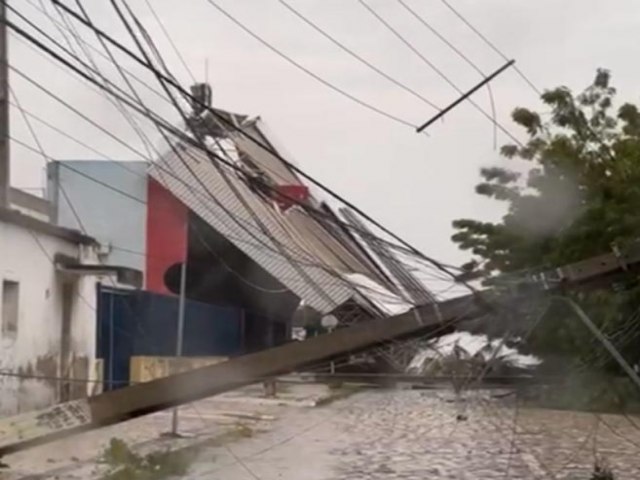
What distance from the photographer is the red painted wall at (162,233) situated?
3133 cm

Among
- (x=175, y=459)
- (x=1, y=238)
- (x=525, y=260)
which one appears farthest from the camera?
(x=525, y=260)

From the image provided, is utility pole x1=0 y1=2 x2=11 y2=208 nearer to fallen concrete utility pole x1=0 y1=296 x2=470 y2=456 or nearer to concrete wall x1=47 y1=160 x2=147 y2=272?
fallen concrete utility pole x1=0 y1=296 x2=470 y2=456

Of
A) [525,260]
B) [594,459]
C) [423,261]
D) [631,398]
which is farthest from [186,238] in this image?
[423,261]

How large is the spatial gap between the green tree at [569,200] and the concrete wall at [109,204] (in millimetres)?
6533

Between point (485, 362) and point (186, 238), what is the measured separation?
66.9 ft

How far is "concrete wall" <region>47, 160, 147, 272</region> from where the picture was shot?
25047 millimetres

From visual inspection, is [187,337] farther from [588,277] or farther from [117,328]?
[588,277]

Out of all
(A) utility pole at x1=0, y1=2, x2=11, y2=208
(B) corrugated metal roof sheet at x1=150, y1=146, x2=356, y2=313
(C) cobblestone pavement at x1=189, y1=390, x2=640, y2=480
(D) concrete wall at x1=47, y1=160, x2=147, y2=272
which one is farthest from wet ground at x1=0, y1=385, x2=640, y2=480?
(D) concrete wall at x1=47, y1=160, x2=147, y2=272

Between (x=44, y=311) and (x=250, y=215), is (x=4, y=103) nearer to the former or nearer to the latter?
(x=250, y=215)

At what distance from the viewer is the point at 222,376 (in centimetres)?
1013

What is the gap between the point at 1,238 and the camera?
1969 centimetres

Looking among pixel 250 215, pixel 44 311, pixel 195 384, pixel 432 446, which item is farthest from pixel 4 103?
pixel 432 446

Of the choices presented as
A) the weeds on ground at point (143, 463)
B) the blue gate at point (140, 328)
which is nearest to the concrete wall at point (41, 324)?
the blue gate at point (140, 328)

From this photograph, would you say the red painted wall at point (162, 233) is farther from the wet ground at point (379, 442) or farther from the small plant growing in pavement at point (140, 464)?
the small plant growing in pavement at point (140, 464)
